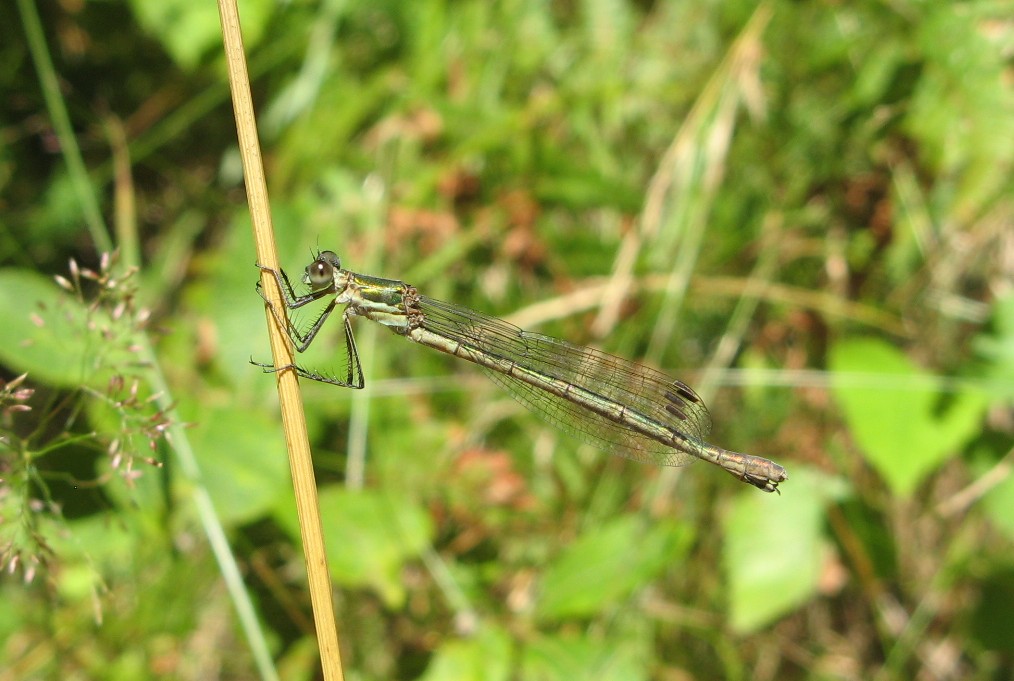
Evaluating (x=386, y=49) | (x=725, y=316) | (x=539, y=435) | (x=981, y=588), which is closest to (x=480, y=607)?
(x=539, y=435)

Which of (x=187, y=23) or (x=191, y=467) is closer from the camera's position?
(x=191, y=467)

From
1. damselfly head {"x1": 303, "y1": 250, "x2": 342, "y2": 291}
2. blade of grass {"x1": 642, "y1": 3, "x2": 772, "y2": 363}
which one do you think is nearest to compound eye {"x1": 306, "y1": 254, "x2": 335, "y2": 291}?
damselfly head {"x1": 303, "y1": 250, "x2": 342, "y2": 291}

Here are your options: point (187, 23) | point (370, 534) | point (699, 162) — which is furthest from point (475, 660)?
point (187, 23)

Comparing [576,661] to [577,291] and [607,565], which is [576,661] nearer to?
[607,565]

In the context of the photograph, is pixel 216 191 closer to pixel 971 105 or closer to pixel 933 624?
pixel 971 105

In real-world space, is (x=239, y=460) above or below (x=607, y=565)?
below

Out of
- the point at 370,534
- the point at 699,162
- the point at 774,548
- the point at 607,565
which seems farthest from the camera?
the point at 699,162

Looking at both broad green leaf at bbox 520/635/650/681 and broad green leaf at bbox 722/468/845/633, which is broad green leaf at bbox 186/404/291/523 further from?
broad green leaf at bbox 722/468/845/633
